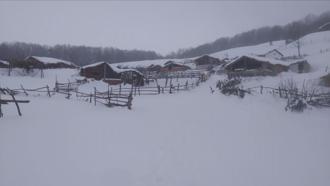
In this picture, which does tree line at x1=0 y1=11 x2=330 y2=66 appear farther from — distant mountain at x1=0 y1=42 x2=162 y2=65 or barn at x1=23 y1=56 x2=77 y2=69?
barn at x1=23 y1=56 x2=77 y2=69

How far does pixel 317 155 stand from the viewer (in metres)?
8.75

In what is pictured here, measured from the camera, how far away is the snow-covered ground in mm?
6707

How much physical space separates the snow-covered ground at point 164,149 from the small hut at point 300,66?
33.7 meters

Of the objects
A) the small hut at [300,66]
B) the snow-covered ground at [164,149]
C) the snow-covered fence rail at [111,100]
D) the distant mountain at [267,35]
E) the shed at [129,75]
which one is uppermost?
the distant mountain at [267,35]

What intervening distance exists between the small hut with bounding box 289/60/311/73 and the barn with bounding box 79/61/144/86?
2753 centimetres

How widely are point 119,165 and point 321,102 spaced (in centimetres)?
1598

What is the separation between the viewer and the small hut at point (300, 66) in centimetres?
4464

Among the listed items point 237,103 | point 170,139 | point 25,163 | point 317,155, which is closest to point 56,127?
point 25,163

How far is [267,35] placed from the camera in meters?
124

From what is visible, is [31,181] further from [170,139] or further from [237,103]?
[237,103]

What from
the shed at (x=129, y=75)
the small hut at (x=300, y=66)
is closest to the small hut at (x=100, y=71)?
the shed at (x=129, y=75)

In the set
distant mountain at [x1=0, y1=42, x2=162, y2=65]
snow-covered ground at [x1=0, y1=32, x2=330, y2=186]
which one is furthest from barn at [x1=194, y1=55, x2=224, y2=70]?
snow-covered ground at [x1=0, y1=32, x2=330, y2=186]

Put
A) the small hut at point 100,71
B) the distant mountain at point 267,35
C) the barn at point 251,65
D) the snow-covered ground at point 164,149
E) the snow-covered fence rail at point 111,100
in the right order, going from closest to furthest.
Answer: the snow-covered ground at point 164,149
the snow-covered fence rail at point 111,100
the barn at point 251,65
the small hut at point 100,71
the distant mountain at point 267,35

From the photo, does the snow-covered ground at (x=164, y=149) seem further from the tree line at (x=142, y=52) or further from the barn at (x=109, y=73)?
the tree line at (x=142, y=52)
